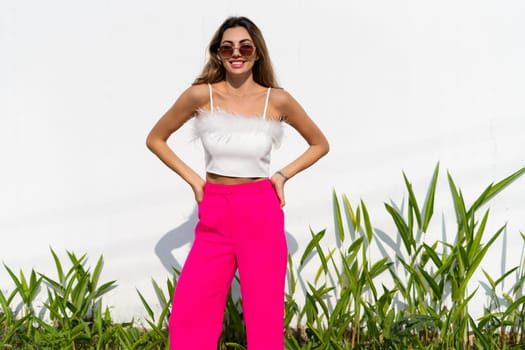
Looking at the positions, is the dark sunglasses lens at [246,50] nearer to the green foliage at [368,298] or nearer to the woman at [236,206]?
the woman at [236,206]

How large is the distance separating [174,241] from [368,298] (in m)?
0.80

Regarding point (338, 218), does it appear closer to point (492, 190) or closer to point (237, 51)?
point (492, 190)

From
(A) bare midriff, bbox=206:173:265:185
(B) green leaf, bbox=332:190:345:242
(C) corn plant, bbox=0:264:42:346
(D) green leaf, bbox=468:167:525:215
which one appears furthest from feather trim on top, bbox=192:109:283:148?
(C) corn plant, bbox=0:264:42:346

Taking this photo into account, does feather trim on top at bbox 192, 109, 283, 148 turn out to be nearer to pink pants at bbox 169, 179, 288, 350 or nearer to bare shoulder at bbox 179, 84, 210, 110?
bare shoulder at bbox 179, 84, 210, 110

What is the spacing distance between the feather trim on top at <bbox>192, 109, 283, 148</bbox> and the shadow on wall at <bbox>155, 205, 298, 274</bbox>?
2.51 ft

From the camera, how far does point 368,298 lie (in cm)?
233

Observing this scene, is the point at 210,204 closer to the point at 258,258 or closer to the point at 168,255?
the point at 258,258

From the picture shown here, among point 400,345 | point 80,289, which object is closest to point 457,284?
point 400,345

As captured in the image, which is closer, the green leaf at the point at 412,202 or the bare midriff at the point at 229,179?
the bare midriff at the point at 229,179

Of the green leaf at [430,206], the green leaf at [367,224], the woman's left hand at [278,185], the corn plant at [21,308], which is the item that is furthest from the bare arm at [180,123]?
the corn plant at [21,308]

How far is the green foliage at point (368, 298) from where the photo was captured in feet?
7.11

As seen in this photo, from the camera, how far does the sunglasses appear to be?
163cm

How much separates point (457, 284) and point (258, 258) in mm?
974

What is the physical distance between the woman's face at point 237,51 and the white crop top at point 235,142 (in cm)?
13
